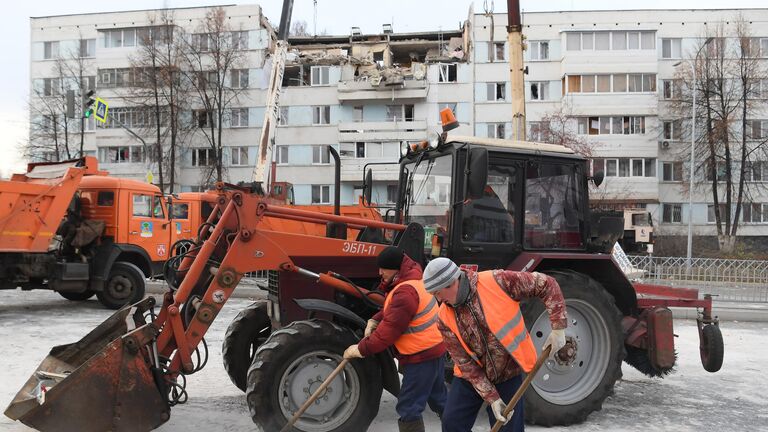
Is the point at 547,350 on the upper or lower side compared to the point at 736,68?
lower

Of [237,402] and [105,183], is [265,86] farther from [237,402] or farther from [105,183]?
[237,402]

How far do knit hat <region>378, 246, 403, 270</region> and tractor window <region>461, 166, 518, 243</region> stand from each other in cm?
105

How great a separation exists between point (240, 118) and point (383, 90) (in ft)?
31.1

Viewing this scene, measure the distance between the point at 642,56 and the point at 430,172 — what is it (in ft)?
114

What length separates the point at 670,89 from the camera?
124 ft

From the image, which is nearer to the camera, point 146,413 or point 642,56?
point 146,413

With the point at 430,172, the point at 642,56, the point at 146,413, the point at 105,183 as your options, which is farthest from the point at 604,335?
the point at 642,56

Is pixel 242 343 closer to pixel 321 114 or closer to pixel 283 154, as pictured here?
pixel 283 154

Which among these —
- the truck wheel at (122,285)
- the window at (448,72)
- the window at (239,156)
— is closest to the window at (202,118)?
the window at (239,156)

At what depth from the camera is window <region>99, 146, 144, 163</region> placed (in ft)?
130

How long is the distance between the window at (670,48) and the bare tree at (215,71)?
85.1 feet

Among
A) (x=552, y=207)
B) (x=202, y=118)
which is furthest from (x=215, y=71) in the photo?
(x=552, y=207)

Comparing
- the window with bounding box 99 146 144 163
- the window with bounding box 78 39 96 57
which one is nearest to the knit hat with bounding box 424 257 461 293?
the window with bounding box 99 146 144 163

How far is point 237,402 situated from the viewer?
20.6 ft
